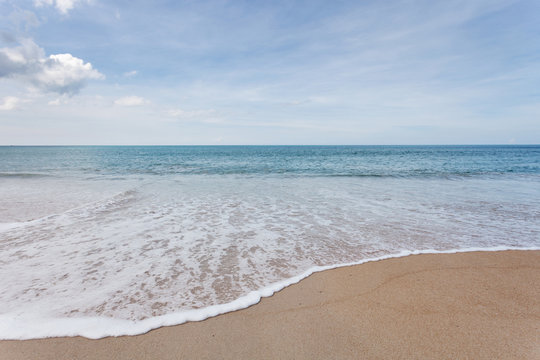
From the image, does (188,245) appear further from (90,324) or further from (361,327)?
(361,327)

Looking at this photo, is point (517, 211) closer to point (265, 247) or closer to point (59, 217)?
point (265, 247)

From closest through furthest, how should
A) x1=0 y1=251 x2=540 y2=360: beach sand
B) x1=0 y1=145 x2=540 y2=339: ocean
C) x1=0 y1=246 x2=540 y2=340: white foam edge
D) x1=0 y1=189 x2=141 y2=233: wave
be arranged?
x1=0 y1=251 x2=540 y2=360: beach sand → x1=0 y1=246 x2=540 y2=340: white foam edge → x1=0 y1=145 x2=540 y2=339: ocean → x1=0 y1=189 x2=141 y2=233: wave

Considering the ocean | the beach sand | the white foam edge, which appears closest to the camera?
the beach sand

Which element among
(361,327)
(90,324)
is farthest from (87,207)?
(361,327)

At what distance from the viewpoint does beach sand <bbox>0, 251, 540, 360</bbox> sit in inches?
104

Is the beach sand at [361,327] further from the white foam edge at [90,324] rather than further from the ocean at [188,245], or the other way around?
the ocean at [188,245]

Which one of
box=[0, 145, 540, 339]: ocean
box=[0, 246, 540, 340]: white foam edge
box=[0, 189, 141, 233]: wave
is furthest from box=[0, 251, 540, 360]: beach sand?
box=[0, 189, 141, 233]: wave

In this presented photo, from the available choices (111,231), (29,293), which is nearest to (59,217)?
(111,231)

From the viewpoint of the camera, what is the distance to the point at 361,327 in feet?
9.87

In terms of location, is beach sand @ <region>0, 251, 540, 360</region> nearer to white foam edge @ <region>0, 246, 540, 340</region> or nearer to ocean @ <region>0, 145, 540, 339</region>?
white foam edge @ <region>0, 246, 540, 340</region>

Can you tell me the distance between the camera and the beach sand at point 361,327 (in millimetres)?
2643

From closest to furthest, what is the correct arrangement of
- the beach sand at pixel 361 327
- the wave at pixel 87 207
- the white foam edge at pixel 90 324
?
1. the beach sand at pixel 361 327
2. the white foam edge at pixel 90 324
3. the wave at pixel 87 207

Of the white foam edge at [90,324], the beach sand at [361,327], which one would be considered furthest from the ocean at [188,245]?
the beach sand at [361,327]

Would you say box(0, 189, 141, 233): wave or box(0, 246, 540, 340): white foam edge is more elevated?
box(0, 189, 141, 233): wave
